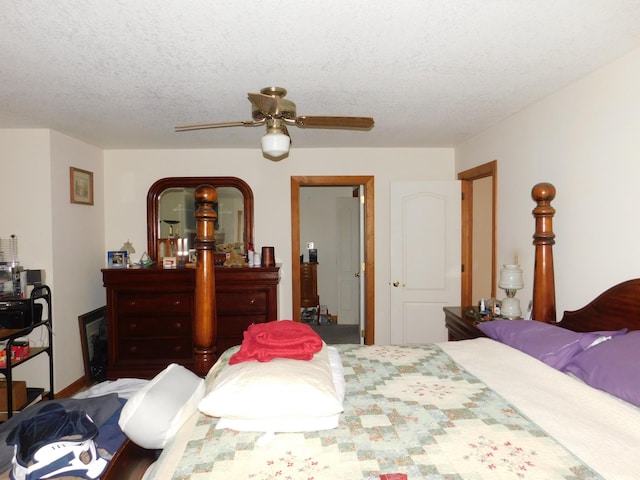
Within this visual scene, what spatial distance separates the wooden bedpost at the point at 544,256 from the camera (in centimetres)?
228

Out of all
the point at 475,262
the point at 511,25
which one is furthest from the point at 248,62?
the point at 475,262

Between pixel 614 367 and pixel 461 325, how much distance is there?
4.76 ft

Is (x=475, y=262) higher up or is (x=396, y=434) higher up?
(x=475, y=262)

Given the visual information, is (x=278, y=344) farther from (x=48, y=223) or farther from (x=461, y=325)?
(x=48, y=223)

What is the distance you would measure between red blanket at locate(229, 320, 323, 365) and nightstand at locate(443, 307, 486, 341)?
146 centimetres

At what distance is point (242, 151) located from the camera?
4.14 m

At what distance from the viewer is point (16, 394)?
2.96 metres

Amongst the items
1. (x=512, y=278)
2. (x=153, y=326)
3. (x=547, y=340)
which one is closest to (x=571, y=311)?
(x=512, y=278)

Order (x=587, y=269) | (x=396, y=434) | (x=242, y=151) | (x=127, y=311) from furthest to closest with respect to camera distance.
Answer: (x=242, y=151)
(x=127, y=311)
(x=587, y=269)
(x=396, y=434)

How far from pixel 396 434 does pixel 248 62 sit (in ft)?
6.00

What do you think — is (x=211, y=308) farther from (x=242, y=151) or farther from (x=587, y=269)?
(x=242, y=151)

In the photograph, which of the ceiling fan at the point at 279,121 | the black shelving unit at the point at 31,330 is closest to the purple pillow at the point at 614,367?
the ceiling fan at the point at 279,121

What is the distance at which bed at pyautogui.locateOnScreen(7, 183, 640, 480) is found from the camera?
3.52ft

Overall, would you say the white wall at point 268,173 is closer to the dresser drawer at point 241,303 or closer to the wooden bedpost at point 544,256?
the dresser drawer at point 241,303
